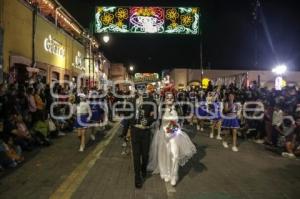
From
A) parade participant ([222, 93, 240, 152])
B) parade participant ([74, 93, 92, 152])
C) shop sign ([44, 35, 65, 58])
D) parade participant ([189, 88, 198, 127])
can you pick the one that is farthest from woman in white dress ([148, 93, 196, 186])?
shop sign ([44, 35, 65, 58])

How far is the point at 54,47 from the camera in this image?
77.6 ft

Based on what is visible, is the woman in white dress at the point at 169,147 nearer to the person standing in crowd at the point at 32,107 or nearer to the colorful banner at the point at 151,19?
the person standing in crowd at the point at 32,107

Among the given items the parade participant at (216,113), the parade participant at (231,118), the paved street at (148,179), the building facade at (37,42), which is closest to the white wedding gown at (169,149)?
the paved street at (148,179)

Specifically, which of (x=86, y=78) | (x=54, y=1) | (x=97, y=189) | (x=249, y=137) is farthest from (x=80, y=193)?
(x=86, y=78)

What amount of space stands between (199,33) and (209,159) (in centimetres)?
1902

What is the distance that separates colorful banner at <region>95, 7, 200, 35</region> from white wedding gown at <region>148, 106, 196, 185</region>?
20525mm

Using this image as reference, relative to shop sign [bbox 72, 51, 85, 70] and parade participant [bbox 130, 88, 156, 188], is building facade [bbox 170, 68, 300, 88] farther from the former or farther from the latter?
parade participant [bbox 130, 88, 156, 188]

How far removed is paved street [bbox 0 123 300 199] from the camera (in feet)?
25.6

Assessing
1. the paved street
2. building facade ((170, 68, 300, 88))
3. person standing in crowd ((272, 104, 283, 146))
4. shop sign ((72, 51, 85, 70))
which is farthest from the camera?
building facade ((170, 68, 300, 88))

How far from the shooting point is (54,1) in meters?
22.7

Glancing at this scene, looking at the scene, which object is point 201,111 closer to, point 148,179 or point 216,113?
A: point 216,113

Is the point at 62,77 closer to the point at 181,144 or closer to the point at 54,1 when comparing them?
the point at 54,1

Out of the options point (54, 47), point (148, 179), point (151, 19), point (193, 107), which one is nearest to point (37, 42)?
point (54, 47)

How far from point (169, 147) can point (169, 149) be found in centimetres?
4
